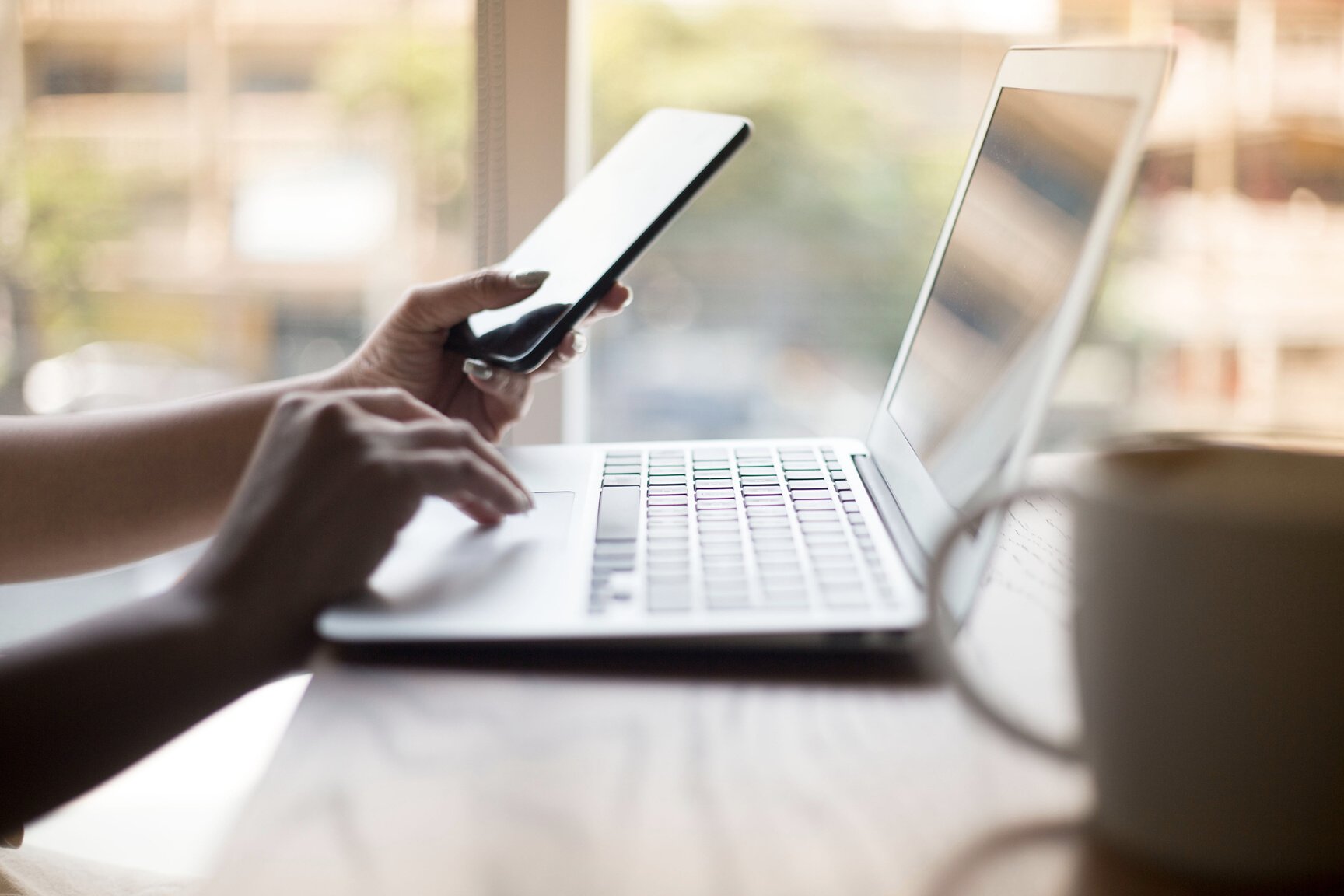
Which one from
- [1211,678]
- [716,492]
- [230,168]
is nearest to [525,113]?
[230,168]

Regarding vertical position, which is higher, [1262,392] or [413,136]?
[413,136]

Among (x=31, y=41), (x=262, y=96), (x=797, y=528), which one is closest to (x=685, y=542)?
(x=797, y=528)

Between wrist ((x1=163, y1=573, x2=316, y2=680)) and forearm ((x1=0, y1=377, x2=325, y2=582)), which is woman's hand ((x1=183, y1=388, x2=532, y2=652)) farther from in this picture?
forearm ((x1=0, y1=377, x2=325, y2=582))

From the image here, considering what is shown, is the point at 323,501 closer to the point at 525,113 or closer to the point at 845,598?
the point at 845,598

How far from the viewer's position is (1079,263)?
428 mm

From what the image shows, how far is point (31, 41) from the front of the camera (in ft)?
3.90

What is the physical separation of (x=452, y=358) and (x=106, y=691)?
51cm

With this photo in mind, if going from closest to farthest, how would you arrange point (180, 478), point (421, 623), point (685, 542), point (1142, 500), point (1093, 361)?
point (1142, 500), point (421, 623), point (685, 542), point (180, 478), point (1093, 361)

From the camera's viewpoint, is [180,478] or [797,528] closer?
[797,528]

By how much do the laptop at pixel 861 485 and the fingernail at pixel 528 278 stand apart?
0.12 meters

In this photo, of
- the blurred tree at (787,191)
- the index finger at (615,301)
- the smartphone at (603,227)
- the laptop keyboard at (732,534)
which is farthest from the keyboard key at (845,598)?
the blurred tree at (787,191)

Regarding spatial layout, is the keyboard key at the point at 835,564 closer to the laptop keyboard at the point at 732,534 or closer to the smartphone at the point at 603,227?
the laptop keyboard at the point at 732,534

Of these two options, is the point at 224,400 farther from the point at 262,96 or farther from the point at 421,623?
the point at 262,96

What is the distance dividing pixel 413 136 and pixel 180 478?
56 centimetres
